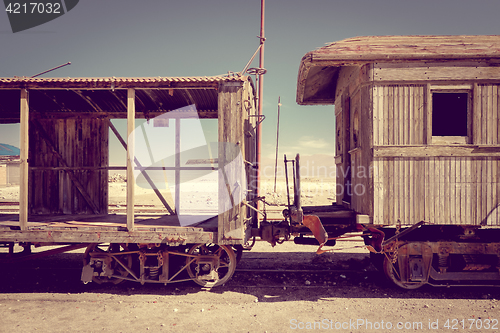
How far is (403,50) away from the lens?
530 centimetres

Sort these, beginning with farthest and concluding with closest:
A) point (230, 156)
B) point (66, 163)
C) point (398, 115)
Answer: point (66, 163) < point (398, 115) < point (230, 156)

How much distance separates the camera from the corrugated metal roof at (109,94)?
5297 millimetres

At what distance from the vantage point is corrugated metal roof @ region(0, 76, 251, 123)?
5297 millimetres

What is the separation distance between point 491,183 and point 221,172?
5.10 m

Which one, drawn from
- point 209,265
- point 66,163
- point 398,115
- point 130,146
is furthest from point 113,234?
point 398,115

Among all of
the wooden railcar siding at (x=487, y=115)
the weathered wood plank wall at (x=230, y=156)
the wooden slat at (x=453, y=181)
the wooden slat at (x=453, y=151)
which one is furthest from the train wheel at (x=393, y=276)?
the weathered wood plank wall at (x=230, y=156)

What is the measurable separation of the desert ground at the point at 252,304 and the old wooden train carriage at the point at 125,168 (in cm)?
46

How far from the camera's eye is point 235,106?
5227 mm

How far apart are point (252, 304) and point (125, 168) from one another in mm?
3698

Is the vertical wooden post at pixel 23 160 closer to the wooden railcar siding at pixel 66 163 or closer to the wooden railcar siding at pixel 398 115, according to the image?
the wooden railcar siding at pixel 66 163

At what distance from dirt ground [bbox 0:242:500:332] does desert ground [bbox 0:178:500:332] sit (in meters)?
0.02

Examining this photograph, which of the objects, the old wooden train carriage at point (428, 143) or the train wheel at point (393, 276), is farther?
the train wheel at point (393, 276)

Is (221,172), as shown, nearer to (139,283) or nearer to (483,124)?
(139,283)

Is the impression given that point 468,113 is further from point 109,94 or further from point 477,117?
point 109,94
